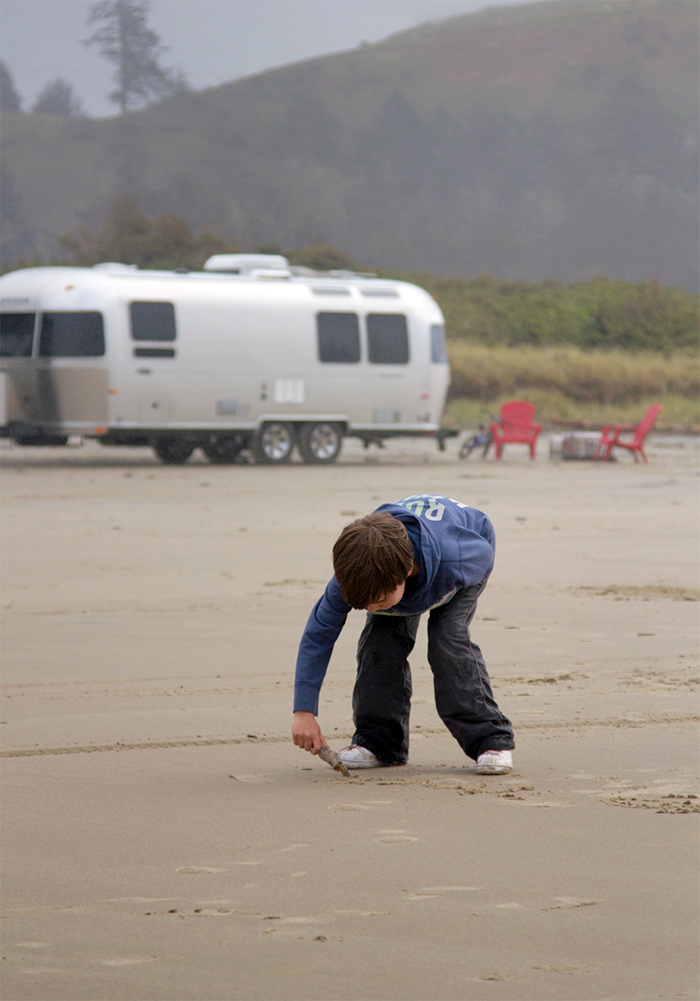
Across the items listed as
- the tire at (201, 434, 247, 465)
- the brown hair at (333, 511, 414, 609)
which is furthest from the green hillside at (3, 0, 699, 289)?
the brown hair at (333, 511, 414, 609)

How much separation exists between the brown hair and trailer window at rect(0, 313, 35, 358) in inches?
648

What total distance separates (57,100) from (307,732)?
402ft

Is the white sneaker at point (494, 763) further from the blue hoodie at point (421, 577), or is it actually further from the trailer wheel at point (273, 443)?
the trailer wheel at point (273, 443)

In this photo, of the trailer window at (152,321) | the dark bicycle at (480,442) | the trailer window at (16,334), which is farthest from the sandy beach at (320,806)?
the dark bicycle at (480,442)

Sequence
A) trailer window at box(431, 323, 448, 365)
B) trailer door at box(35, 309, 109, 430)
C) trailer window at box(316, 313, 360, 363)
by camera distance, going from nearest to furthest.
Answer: trailer door at box(35, 309, 109, 430) → trailer window at box(316, 313, 360, 363) → trailer window at box(431, 323, 448, 365)

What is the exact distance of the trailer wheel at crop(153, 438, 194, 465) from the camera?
20869 mm

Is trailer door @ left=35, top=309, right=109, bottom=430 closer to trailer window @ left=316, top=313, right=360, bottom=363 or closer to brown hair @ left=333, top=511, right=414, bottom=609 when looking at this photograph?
trailer window @ left=316, top=313, right=360, bottom=363

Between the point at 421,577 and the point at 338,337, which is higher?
the point at 338,337

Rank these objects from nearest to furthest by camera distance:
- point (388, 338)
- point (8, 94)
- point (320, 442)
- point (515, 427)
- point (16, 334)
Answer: point (16, 334)
point (320, 442)
point (388, 338)
point (515, 427)
point (8, 94)

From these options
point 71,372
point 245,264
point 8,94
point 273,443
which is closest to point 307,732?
point 71,372

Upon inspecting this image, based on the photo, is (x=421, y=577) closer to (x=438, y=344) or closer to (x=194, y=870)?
(x=194, y=870)

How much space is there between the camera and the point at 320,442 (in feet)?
69.7

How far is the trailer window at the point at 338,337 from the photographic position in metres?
21.1

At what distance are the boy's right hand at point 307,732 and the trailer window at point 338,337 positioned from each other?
17.1 metres
